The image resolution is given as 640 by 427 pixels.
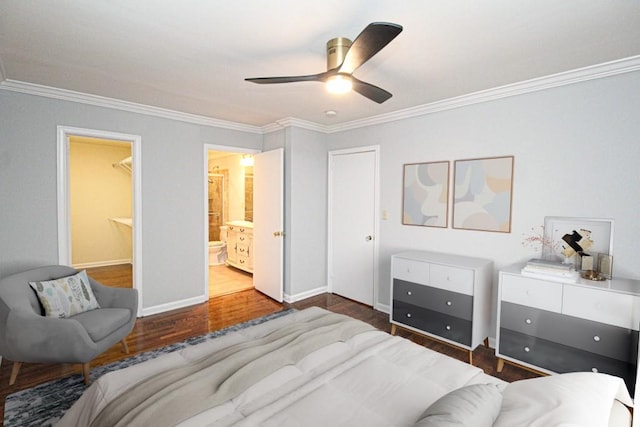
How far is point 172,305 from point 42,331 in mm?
1804

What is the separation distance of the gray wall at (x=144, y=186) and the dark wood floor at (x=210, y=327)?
35 centimetres

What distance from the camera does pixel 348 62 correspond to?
1.77m

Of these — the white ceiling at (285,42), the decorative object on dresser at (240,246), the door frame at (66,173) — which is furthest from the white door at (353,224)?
the door frame at (66,173)

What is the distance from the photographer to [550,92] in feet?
8.71

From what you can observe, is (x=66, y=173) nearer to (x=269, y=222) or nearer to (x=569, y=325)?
(x=269, y=222)

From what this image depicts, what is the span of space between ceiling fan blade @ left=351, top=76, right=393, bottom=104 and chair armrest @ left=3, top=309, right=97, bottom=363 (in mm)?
2553

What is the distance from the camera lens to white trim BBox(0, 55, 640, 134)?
240 cm

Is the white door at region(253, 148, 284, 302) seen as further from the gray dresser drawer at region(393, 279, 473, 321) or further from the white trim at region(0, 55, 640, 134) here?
Answer: the gray dresser drawer at region(393, 279, 473, 321)

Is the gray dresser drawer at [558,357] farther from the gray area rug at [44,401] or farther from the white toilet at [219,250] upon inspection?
the white toilet at [219,250]

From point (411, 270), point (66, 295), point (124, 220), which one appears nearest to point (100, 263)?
point (124, 220)

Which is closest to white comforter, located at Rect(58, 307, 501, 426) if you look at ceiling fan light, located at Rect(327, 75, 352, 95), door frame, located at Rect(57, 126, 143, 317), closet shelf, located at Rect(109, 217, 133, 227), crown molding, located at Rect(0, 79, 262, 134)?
ceiling fan light, located at Rect(327, 75, 352, 95)

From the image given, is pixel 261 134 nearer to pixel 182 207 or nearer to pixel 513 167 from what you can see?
pixel 182 207

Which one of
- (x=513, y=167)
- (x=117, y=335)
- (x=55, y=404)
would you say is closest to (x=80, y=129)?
(x=117, y=335)

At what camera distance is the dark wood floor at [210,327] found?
2.50m
